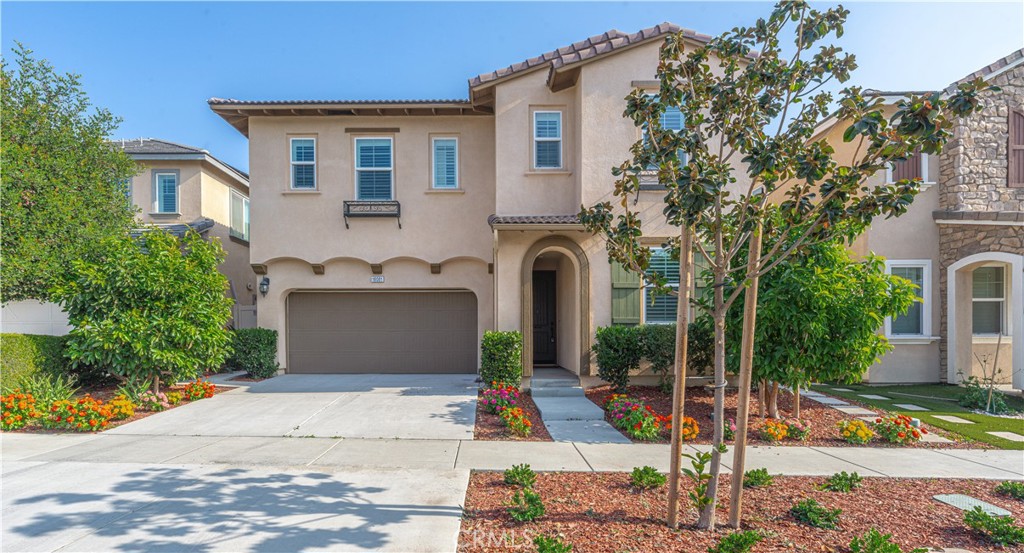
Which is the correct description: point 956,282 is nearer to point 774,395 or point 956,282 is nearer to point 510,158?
point 774,395

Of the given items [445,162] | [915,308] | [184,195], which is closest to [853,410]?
[915,308]

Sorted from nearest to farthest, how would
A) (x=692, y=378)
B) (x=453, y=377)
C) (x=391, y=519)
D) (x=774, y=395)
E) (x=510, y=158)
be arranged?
(x=391, y=519)
(x=774, y=395)
(x=692, y=378)
(x=510, y=158)
(x=453, y=377)

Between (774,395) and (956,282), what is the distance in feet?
21.8

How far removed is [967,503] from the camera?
4766 mm

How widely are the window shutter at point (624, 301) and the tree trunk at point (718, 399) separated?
6.14 metres

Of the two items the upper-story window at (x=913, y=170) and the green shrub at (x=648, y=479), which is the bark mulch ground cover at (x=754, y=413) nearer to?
the green shrub at (x=648, y=479)

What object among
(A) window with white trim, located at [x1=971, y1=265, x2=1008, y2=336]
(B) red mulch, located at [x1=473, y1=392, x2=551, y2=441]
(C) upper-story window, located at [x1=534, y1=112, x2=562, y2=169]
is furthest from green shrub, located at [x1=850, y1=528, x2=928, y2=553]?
(A) window with white trim, located at [x1=971, y1=265, x2=1008, y2=336]

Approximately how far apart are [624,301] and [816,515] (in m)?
6.29

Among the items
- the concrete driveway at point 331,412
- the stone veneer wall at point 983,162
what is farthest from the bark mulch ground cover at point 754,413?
the stone veneer wall at point 983,162

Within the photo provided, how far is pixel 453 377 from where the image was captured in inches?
459

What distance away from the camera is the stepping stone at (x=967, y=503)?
459 cm

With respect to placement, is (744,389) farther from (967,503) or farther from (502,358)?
(502,358)

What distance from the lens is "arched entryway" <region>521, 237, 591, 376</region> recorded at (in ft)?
33.7

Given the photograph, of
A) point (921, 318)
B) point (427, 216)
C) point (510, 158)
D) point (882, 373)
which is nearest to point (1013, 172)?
point (921, 318)
